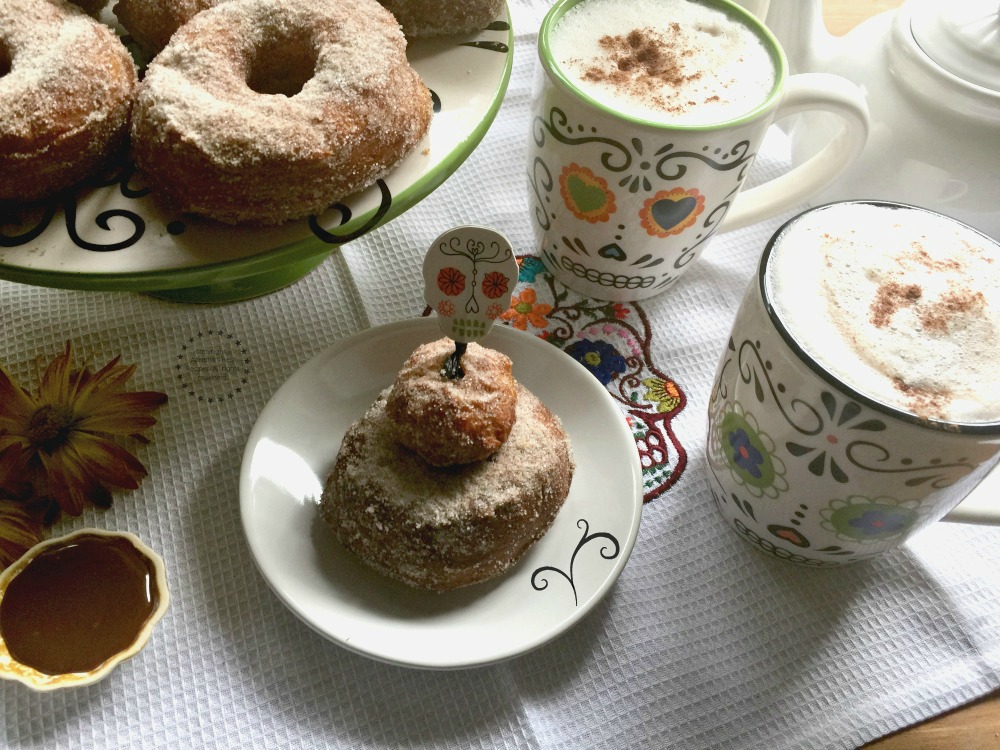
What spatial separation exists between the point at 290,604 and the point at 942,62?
79cm

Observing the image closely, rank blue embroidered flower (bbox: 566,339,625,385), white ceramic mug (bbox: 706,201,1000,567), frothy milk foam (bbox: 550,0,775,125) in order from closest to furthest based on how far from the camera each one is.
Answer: white ceramic mug (bbox: 706,201,1000,567)
frothy milk foam (bbox: 550,0,775,125)
blue embroidered flower (bbox: 566,339,625,385)

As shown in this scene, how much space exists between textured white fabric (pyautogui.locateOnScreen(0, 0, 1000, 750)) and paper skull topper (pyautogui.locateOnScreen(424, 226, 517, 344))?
0.25 meters

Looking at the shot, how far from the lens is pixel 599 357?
877mm

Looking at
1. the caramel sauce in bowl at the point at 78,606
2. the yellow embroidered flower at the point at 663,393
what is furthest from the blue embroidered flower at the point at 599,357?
the caramel sauce in bowl at the point at 78,606

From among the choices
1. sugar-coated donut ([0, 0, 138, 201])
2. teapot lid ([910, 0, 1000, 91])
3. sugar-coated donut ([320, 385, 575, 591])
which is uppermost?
teapot lid ([910, 0, 1000, 91])

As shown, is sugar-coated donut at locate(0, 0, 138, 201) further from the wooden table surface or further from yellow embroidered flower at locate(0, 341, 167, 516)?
the wooden table surface

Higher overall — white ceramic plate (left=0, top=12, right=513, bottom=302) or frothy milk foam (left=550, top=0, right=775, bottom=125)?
frothy milk foam (left=550, top=0, right=775, bottom=125)

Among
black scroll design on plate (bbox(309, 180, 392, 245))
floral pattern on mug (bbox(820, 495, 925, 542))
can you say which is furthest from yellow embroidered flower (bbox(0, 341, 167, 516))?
floral pattern on mug (bbox(820, 495, 925, 542))

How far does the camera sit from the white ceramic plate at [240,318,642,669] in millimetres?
621

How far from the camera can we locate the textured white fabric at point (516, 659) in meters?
0.64

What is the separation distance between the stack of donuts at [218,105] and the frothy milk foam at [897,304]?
1.21 feet

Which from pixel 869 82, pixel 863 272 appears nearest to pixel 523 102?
pixel 869 82

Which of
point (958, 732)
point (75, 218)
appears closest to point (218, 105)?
point (75, 218)

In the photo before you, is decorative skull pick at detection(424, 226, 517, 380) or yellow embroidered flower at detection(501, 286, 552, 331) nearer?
decorative skull pick at detection(424, 226, 517, 380)
